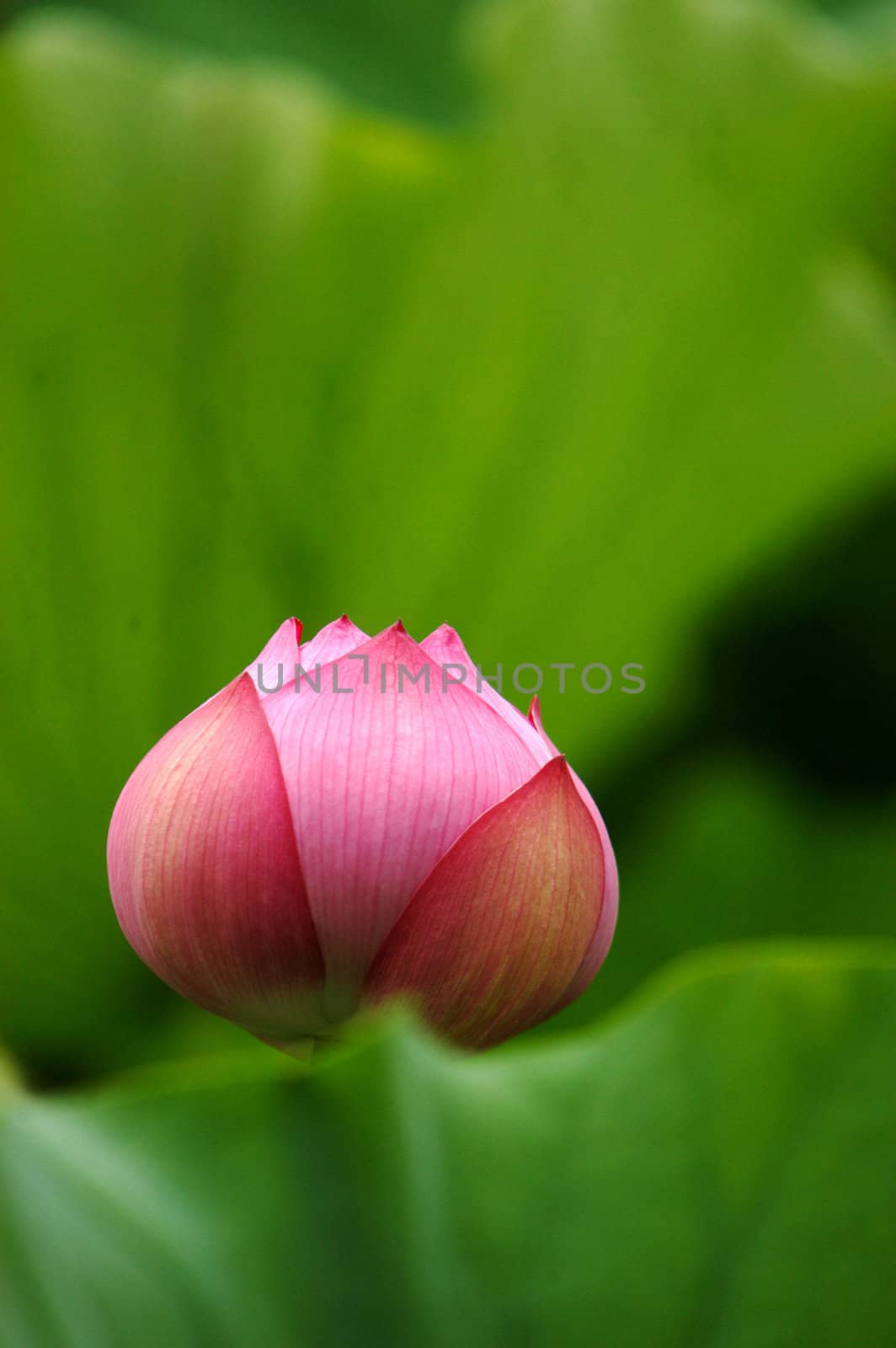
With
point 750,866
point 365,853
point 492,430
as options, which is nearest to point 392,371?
point 492,430

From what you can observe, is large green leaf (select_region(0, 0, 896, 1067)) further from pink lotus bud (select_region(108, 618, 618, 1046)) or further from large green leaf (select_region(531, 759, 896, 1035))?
pink lotus bud (select_region(108, 618, 618, 1046))

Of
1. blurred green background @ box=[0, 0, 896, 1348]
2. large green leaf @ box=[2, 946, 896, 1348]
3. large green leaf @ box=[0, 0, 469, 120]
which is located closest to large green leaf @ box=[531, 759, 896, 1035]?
blurred green background @ box=[0, 0, 896, 1348]

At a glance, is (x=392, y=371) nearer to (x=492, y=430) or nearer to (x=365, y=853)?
(x=492, y=430)

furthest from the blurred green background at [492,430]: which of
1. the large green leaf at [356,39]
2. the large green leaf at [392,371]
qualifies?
the large green leaf at [356,39]

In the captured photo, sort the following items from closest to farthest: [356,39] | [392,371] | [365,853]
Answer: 1. [365,853]
2. [392,371]
3. [356,39]

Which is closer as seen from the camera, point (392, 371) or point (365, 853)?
point (365, 853)

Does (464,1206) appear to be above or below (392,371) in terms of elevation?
below
